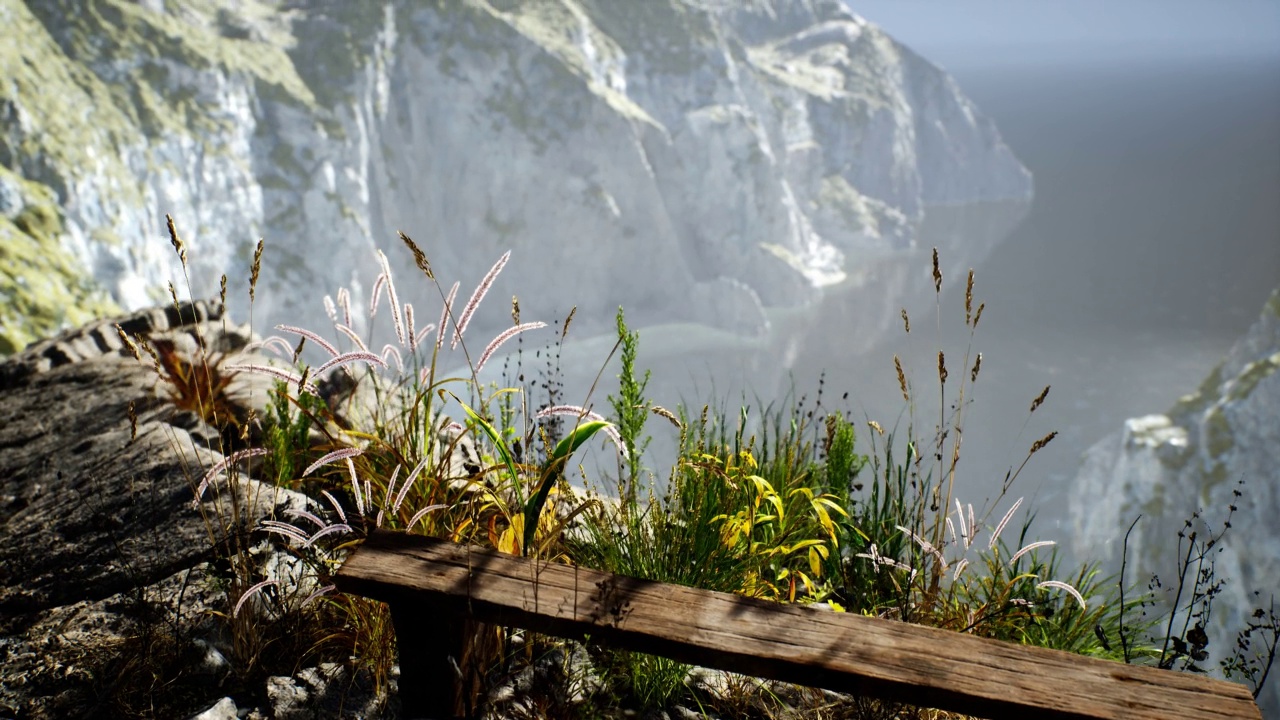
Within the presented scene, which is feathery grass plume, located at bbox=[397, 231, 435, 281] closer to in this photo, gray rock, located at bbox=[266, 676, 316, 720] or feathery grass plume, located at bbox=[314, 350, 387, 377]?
feathery grass plume, located at bbox=[314, 350, 387, 377]

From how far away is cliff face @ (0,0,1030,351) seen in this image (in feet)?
176

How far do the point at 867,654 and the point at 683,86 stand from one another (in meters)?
121

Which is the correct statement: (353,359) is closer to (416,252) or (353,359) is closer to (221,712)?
(416,252)

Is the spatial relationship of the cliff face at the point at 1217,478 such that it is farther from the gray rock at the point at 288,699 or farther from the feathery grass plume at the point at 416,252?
the feathery grass plume at the point at 416,252

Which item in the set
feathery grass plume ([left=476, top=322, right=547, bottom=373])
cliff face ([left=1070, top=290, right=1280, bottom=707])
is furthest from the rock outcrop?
cliff face ([left=1070, top=290, right=1280, bottom=707])

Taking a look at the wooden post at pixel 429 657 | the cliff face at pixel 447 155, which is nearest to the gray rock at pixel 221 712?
the wooden post at pixel 429 657

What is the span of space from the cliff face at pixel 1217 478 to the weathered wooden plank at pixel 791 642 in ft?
165

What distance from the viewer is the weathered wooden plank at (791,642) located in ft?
5.73

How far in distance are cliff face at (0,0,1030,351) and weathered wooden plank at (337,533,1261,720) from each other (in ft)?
76.9

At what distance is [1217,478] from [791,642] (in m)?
67.3

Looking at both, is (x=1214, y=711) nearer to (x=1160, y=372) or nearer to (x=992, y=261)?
(x=1160, y=372)

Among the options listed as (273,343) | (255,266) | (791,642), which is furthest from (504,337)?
(273,343)

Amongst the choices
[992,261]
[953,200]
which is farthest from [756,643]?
[953,200]

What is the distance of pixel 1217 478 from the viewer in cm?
5562
